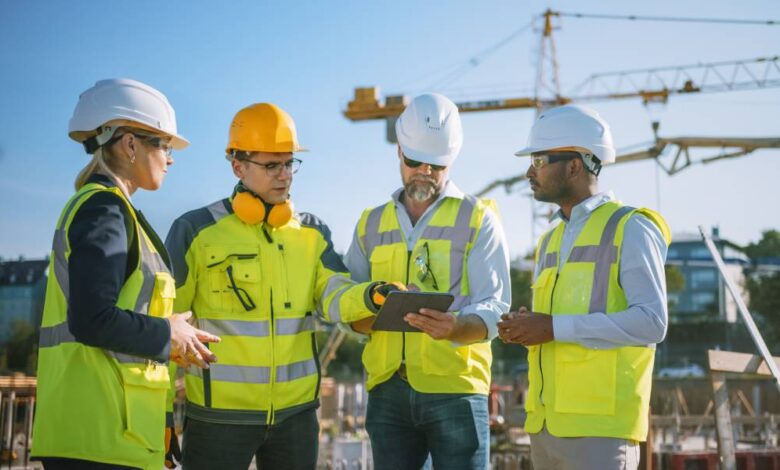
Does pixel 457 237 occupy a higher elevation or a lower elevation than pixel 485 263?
higher

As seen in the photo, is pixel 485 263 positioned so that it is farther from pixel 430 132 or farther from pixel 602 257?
pixel 430 132

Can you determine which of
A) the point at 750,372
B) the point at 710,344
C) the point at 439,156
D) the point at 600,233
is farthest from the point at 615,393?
the point at 710,344

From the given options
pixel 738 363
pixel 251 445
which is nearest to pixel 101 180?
pixel 251 445

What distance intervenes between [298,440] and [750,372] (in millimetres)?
3408

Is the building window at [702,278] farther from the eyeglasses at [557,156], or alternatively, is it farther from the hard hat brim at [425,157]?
the hard hat brim at [425,157]

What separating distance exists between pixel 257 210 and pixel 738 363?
363 centimetres

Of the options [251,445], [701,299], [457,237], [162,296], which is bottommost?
[251,445]

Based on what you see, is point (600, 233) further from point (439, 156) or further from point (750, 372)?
point (750, 372)

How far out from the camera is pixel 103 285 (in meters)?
3.47

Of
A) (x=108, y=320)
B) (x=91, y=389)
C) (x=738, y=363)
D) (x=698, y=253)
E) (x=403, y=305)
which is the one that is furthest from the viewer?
(x=698, y=253)

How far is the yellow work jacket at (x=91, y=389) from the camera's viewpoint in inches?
139

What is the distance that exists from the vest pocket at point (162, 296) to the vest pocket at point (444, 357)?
4.93 feet

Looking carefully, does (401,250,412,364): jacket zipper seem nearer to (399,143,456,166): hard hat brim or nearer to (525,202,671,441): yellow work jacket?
(399,143,456,166): hard hat brim

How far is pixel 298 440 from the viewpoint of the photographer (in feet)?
15.7
